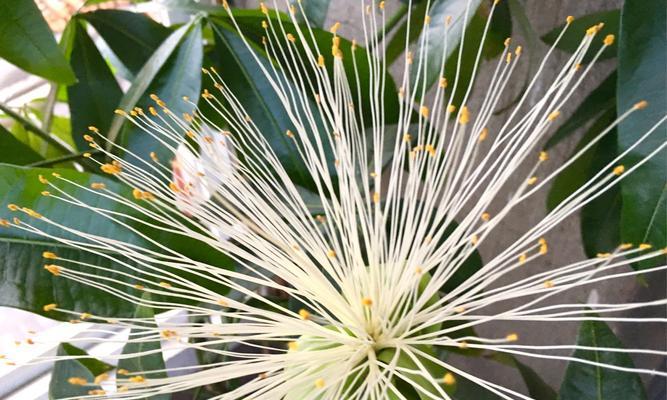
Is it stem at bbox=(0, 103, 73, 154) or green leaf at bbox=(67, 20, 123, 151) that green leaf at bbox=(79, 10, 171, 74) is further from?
stem at bbox=(0, 103, 73, 154)

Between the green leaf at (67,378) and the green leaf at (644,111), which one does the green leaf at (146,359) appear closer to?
the green leaf at (67,378)

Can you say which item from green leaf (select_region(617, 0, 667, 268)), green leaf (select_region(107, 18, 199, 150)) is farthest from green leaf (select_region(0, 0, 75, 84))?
green leaf (select_region(617, 0, 667, 268))

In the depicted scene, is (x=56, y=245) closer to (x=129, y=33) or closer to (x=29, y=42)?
(x=29, y=42)

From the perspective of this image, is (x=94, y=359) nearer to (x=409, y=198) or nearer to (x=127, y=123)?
(x=127, y=123)

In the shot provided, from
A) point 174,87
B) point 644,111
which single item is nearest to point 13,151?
point 174,87

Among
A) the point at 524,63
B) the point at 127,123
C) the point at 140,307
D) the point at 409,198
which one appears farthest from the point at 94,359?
the point at 524,63
